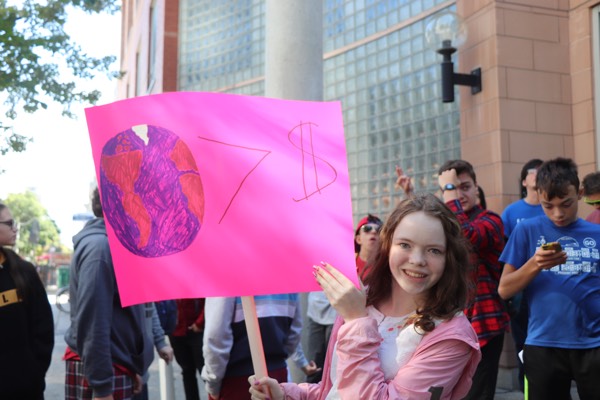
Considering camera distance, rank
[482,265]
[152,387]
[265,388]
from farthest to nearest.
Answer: [152,387] < [482,265] < [265,388]

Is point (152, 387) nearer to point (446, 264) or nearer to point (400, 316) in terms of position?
point (400, 316)

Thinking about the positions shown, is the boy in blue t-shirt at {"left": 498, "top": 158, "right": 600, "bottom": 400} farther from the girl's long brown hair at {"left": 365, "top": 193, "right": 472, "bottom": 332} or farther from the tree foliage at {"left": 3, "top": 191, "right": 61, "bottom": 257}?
the tree foliage at {"left": 3, "top": 191, "right": 61, "bottom": 257}

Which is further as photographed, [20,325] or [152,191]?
[20,325]

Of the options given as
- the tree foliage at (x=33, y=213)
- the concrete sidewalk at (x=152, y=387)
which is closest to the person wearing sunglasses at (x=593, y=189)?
the concrete sidewalk at (x=152, y=387)

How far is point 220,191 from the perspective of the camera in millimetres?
2176

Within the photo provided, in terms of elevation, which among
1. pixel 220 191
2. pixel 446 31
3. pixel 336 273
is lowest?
pixel 336 273

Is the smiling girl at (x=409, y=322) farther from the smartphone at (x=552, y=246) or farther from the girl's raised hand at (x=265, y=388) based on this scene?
the smartphone at (x=552, y=246)

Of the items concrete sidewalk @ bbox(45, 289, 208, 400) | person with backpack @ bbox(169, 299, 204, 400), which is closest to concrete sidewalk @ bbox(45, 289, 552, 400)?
Result: concrete sidewalk @ bbox(45, 289, 208, 400)

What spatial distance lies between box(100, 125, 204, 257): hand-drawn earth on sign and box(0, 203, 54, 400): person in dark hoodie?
2.03m

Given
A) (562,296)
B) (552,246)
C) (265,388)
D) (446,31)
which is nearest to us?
(265,388)

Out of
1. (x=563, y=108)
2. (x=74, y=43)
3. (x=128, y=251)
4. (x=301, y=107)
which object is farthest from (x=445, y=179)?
(x=74, y=43)

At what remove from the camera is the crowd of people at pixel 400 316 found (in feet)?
6.17

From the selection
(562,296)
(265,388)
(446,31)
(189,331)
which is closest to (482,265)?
(562,296)

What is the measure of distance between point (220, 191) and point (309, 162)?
0.29 meters
